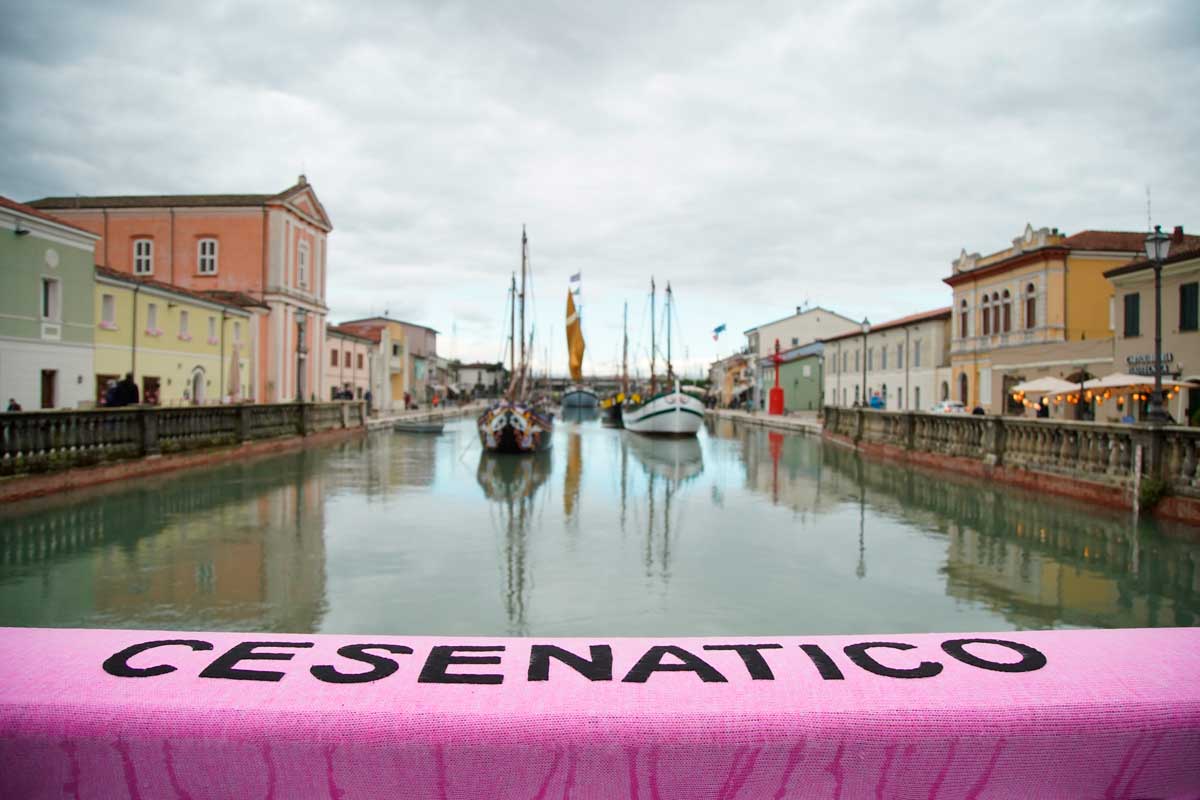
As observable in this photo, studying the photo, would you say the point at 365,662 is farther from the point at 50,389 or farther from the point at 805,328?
the point at 805,328

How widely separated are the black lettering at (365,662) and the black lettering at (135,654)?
439 millimetres

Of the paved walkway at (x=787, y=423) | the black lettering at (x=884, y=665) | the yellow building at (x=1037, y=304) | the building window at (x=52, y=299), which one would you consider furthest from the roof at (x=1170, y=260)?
the building window at (x=52, y=299)

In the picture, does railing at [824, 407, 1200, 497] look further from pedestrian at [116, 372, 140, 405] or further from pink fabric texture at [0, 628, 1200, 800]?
pedestrian at [116, 372, 140, 405]

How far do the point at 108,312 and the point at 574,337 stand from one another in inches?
1023

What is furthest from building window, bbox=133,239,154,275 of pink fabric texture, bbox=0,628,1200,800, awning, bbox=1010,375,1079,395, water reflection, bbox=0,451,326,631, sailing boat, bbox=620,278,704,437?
pink fabric texture, bbox=0,628,1200,800

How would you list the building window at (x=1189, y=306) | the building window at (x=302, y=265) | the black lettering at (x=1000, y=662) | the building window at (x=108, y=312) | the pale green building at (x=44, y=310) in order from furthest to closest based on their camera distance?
the building window at (x=302, y=265) < the building window at (x=108, y=312) < the building window at (x=1189, y=306) < the pale green building at (x=44, y=310) < the black lettering at (x=1000, y=662)

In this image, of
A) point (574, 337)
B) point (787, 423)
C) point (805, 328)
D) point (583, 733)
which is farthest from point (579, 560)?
point (805, 328)

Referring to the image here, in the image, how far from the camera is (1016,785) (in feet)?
8.02

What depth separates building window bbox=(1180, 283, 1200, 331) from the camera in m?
21.4

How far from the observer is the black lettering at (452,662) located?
2.53 meters

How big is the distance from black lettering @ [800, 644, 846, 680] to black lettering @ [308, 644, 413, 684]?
1.29m

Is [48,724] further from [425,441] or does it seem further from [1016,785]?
[425,441]

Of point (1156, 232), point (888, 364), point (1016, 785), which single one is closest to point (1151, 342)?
point (1156, 232)

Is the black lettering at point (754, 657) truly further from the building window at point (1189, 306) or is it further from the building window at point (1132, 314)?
the building window at point (1132, 314)
